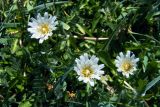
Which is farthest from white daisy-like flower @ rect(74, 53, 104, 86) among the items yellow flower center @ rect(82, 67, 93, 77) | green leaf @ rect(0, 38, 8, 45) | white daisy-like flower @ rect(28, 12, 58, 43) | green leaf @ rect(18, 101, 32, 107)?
green leaf @ rect(0, 38, 8, 45)

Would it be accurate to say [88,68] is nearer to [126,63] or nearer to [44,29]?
[126,63]

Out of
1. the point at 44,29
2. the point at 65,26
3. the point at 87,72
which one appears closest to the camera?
the point at 87,72

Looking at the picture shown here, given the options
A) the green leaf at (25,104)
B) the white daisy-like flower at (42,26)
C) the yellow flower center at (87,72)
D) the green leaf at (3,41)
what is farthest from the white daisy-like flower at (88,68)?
the green leaf at (3,41)

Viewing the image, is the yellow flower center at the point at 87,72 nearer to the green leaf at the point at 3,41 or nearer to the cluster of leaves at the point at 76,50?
the cluster of leaves at the point at 76,50

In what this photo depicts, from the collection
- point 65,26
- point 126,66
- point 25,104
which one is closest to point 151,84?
point 126,66

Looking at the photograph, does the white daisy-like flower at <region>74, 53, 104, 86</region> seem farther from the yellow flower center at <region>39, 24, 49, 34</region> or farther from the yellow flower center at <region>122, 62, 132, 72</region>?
the yellow flower center at <region>39, 24, 49, 34</region>

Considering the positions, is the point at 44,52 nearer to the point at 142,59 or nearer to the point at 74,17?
the point at 74,17

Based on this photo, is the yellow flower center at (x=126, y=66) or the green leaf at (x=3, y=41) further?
the green leaf at (x=3, y=41)
